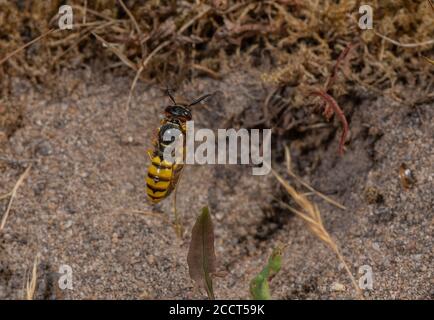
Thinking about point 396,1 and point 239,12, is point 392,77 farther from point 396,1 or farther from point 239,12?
point 239,12

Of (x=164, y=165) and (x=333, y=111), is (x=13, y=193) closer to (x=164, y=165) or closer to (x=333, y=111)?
(x=164, y=165)

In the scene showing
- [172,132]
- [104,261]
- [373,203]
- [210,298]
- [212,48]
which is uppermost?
[212,48]

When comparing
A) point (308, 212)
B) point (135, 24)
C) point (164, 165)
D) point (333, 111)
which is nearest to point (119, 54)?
point (135, 24)

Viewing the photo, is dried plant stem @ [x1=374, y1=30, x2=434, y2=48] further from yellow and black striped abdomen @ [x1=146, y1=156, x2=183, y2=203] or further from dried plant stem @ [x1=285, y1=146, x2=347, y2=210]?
yellow and black striped abdomen @ [x1=146, y1=156, x2=183, y2=203]

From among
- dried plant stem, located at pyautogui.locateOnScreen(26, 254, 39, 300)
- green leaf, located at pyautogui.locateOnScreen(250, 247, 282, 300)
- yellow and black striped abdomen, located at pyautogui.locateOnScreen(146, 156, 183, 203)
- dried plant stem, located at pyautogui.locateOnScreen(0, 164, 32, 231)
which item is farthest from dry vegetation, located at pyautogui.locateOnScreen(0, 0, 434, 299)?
green leaf, located at pyautogui.locateOnScreen(250, 247, 282, 300)

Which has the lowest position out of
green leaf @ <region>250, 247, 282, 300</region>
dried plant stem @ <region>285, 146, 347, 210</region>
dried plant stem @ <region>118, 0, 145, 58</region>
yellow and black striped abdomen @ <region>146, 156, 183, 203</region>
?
green leaf @ <region>250, 247, 282, 300</region>

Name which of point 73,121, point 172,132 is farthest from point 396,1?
point 73,121

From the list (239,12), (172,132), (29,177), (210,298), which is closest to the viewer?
(210,298)
